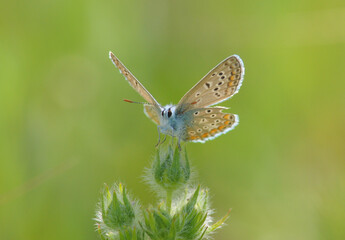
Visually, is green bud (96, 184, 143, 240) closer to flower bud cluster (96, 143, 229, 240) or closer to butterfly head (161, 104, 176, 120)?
flower bud cluster (96, 143, 229, 240)

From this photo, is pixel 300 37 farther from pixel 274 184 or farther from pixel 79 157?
pixel 79 157

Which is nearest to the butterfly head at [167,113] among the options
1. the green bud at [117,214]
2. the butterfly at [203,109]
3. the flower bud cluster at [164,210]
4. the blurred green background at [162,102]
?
the butterfly at [203,109]

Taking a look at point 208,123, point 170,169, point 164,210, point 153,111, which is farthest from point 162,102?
point 164,210

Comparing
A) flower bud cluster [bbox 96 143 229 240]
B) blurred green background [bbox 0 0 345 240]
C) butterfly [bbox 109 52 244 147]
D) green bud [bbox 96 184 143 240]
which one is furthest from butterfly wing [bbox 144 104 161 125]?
green bud [bbox 96 184 143 240]

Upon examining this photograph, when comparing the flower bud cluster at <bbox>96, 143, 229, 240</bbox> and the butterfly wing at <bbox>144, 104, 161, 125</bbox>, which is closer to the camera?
the flower bud cluster at <bbox>96, 143, 229, 240</bbox>

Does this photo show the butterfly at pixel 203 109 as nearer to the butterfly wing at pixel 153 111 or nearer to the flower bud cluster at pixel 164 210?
the butterfly wing at pixel 153 111

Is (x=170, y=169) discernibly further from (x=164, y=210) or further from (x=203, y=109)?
(x=203, y=109)
